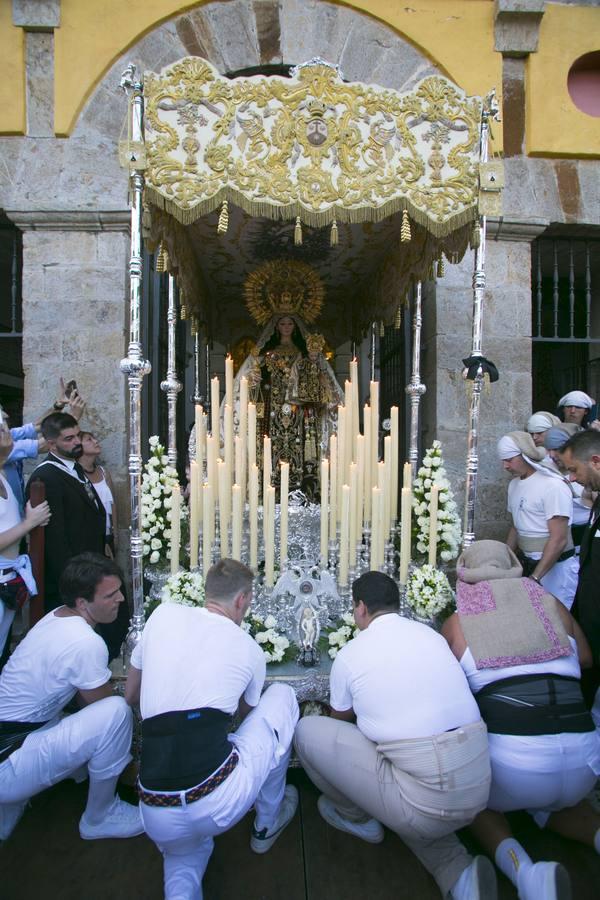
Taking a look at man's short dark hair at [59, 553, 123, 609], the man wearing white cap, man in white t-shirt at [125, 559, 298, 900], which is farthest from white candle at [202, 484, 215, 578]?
the man wearing white cap

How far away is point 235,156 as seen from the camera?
116 inches

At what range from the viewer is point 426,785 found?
1.92 meters

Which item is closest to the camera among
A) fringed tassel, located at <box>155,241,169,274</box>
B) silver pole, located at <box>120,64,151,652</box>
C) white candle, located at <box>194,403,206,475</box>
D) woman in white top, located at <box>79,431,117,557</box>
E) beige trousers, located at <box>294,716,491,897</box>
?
beige trousers, located at <box>294,716,491,897</box>

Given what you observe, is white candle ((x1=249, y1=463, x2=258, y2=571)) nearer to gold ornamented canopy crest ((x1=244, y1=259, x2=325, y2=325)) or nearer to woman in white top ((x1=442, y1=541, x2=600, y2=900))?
woman in white top ((x1=442, y1=541, x2=600, y2=900))

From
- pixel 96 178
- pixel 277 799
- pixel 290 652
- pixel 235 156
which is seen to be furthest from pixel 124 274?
pixel 277 799

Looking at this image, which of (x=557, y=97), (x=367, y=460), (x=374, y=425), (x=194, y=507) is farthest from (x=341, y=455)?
(x=557, y=97)

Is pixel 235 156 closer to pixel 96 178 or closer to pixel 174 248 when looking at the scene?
pixel 174 248

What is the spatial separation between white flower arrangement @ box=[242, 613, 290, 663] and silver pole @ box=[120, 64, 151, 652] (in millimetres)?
563

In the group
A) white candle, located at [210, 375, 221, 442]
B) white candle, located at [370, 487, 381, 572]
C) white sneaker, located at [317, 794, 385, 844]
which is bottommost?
white sneaker, located at [317, 794, 385, 844]

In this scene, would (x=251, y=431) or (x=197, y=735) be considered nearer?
(x=197, y=735)

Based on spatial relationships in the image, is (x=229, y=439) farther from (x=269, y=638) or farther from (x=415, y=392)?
(x=415, y=392)

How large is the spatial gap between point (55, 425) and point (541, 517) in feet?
9.40

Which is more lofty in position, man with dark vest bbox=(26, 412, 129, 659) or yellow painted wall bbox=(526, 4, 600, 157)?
yellow painted wall bbox=(526, 4, 600, 157)

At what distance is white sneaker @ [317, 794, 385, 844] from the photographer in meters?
2.27
